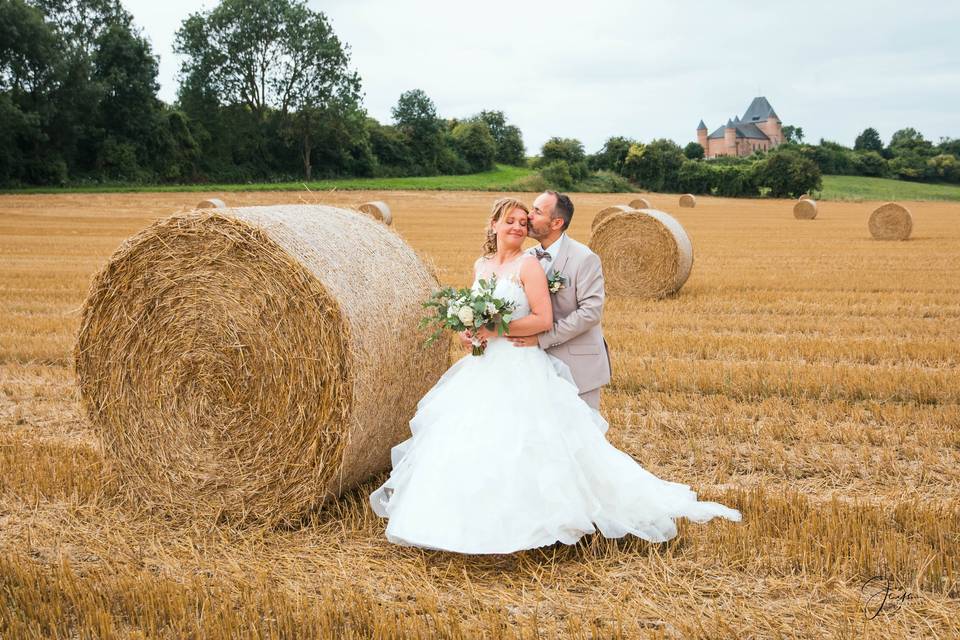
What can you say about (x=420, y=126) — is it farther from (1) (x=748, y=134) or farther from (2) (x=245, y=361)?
(1) (x=748, y=134)

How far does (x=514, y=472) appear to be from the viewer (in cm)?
430

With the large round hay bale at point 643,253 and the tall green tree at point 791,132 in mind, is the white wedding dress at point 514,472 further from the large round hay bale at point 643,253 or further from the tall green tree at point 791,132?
the tall green tree at point 791,132

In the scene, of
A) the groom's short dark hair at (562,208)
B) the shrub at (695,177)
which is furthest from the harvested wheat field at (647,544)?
the shrub at (695,177)

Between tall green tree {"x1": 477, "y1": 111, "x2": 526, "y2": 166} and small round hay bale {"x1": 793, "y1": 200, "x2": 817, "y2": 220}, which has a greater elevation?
tall green tree {"x1": 477, "y1": 111, "x2": 526, "y2": 166}

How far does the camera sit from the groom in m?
4.82

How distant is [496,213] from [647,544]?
6.31 ft

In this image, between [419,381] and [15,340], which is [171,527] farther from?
[15,340]

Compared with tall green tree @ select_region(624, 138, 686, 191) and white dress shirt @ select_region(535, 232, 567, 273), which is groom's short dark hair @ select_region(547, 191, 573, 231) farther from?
tall green tree @ select_region(624, 138, 686, 191)

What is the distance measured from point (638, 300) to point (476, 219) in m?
20.9

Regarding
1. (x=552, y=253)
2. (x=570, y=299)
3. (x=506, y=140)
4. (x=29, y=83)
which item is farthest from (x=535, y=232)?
(x=506, y=140)

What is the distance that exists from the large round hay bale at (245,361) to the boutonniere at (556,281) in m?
0.99

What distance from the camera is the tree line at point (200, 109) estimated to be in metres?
41.6

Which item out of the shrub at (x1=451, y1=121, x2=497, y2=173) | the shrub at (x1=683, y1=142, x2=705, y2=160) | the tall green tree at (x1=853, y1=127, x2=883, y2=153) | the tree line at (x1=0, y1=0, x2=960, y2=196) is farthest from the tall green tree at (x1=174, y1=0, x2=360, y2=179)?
the tall green tree at (x1=853, y1=127, x2=883, y2=153)

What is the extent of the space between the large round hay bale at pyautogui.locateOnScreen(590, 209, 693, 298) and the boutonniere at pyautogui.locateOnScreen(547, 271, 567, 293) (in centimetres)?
846
